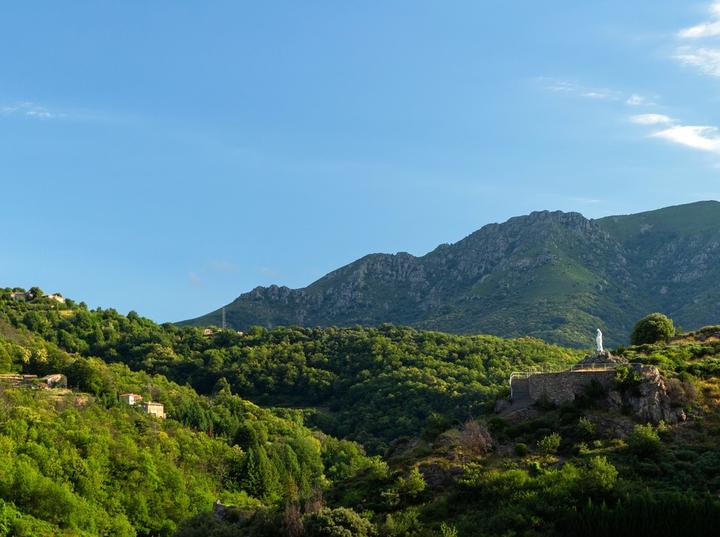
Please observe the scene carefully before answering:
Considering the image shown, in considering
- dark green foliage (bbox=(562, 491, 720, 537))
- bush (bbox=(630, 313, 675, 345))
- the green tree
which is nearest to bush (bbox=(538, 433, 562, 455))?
dark green foliage (bbox=(562, 491, 720, 537))

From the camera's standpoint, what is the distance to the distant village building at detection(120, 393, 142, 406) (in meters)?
111

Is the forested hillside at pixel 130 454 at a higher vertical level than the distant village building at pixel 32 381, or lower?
lower

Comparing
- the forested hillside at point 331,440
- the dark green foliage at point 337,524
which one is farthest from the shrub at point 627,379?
the dark green foliage at point 337,524

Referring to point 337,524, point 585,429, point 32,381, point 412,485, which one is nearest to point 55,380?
point 32,381

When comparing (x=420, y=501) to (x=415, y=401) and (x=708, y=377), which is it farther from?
(x=415, y=401)

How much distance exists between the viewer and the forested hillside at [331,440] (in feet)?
137

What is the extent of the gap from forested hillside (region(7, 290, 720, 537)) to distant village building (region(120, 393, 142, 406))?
3367mm

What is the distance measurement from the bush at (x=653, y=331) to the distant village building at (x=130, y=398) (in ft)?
222

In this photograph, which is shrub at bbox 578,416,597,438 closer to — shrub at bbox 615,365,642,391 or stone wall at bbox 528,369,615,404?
stone wall at bbox 528,369,615,404

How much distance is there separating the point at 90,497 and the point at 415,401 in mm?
55178

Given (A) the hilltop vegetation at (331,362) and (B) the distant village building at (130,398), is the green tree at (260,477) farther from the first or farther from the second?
(B) the distant village building at (130,398)

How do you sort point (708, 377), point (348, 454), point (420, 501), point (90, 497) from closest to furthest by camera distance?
point (420, 501)
point (708, 377)
point (90, 497)
point (348, 454)

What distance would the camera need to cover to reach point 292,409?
139875mm

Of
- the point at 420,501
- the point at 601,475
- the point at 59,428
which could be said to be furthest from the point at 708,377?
the point at 59,428
